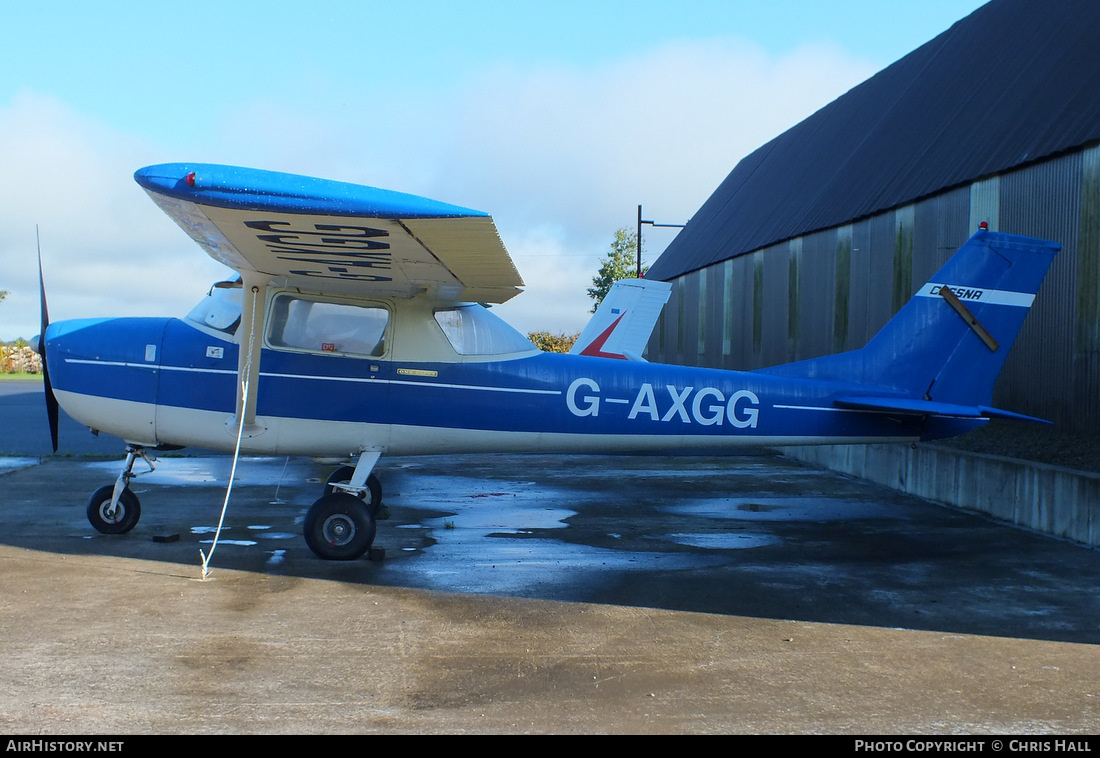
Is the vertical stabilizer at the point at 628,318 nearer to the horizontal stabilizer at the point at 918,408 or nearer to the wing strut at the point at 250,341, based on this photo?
the horizontal stabilizer at the point at 918,408

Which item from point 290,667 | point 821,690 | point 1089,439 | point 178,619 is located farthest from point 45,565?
point 1089,439

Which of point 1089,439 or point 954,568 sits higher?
point 1089,439

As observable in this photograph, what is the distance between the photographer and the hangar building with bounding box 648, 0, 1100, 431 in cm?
1109

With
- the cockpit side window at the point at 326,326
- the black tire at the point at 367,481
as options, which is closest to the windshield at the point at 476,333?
the cockpit side window at the point at 326,326

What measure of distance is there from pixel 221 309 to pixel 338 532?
85.2 inches

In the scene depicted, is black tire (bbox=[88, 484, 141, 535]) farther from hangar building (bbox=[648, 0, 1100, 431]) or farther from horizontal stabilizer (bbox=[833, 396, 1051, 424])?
hangar building (bbox=[648, 0, 1100, 431])

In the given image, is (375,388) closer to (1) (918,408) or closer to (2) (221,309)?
(2) (221,309)

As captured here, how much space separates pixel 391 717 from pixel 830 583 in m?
3.79

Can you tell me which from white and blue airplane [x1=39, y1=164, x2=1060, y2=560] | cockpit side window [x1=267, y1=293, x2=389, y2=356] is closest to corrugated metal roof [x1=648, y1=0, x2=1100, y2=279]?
white and blue airplane [x1=39, y1=164, x2=1060, y2=560]

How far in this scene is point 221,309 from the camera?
7.32 metres

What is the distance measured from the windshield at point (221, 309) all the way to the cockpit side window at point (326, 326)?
0.38 metres

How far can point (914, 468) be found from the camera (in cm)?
1098

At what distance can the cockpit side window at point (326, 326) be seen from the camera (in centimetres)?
716

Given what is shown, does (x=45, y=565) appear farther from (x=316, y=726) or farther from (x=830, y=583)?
(x=830, y=583)
